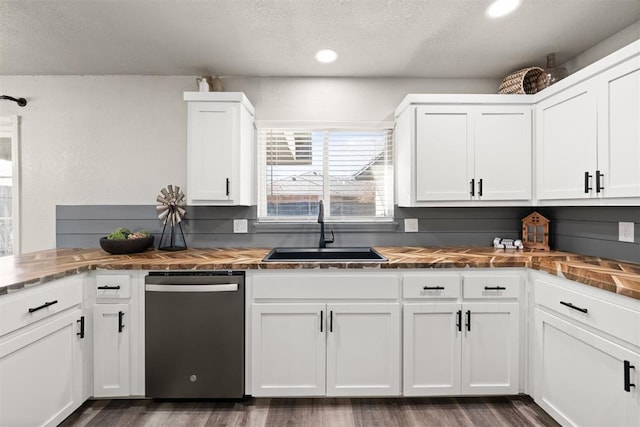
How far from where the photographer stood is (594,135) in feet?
6.04

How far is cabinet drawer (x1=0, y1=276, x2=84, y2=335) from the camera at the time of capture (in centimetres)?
144

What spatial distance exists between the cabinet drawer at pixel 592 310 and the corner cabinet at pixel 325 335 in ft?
2.78

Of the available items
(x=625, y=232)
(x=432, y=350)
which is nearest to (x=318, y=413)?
(x=432, y=350)

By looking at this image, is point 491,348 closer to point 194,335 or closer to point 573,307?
point 573,307

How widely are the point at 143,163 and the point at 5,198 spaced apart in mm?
1222

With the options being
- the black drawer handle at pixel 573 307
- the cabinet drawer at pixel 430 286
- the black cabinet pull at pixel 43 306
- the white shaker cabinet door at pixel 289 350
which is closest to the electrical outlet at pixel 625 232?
the black drawer handle at pixel 573 307

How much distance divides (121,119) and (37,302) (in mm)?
1690

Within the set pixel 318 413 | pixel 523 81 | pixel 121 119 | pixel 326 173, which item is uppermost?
pixel 523 81

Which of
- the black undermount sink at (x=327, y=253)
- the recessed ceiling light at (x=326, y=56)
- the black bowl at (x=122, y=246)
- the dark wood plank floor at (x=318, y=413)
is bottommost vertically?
the dark wood plank floor at (x=318, y=413)

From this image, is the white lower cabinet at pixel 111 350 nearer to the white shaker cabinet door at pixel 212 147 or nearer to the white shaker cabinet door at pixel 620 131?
the white shaker cabinet door at pixel 212 147

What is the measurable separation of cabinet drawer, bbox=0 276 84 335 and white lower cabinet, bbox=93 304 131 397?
189mm

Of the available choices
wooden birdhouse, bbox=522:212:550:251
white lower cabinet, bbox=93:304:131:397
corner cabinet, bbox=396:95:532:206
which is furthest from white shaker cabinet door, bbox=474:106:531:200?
white lower cabinet, bbox=93:304:131:397

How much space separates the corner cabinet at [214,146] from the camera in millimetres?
2328

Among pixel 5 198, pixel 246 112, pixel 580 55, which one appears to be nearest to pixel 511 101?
pixel 580 55
